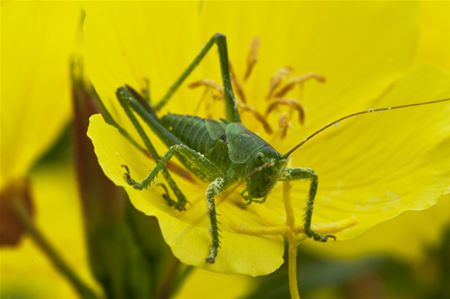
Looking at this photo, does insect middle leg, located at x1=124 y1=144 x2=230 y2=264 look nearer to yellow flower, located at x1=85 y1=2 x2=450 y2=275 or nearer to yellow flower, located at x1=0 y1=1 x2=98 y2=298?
yellow flower, located at x1=85 y1=2 x2=450 y2=275

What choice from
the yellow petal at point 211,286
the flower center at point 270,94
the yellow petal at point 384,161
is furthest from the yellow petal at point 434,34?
the yellow petal at point 211,286

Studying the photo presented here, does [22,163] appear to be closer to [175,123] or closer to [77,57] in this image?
[77,57]

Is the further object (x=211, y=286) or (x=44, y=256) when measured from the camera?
(x=211, y=286)

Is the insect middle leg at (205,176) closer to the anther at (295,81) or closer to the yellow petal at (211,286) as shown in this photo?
the anther at (295,81)

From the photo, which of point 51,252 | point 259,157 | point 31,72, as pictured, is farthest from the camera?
point 31,72

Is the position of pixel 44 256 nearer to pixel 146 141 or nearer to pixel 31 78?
pixel 31 78

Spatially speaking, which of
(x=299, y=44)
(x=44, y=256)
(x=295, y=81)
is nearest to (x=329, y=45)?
(x=299, y=44)

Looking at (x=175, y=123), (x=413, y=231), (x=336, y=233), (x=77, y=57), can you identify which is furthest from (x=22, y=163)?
(x=413, y=231)
